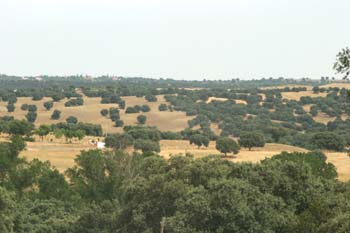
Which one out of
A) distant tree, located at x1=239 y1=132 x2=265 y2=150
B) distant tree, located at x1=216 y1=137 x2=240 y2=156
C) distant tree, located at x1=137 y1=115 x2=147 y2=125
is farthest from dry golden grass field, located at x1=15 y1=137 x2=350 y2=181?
distant tree, located at x1=137 y1=115 x2=147 y2=125

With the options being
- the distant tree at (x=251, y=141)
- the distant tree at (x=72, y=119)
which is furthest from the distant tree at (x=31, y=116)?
the distant tree at (x=251, y=141)

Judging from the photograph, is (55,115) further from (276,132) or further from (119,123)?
(276,132)

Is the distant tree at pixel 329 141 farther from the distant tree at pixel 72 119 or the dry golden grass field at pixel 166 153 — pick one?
the distant tree at pixel 72 119

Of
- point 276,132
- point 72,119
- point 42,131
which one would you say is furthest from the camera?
point 72,119

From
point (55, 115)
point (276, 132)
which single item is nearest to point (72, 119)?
point (55, 115)

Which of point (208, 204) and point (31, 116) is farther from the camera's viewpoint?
point (31, 116)

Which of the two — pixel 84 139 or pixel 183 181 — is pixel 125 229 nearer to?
pixel 183 181

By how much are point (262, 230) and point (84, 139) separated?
104m

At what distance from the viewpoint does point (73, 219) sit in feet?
176

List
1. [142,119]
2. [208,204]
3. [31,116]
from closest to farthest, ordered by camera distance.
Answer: [208,204] → [31,116] → [142,119]

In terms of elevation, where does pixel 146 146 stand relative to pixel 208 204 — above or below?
below

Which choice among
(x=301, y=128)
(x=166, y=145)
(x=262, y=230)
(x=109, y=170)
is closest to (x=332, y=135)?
(x=166, y=145)

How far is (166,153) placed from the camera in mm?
112875

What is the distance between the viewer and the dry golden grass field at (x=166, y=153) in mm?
98175
